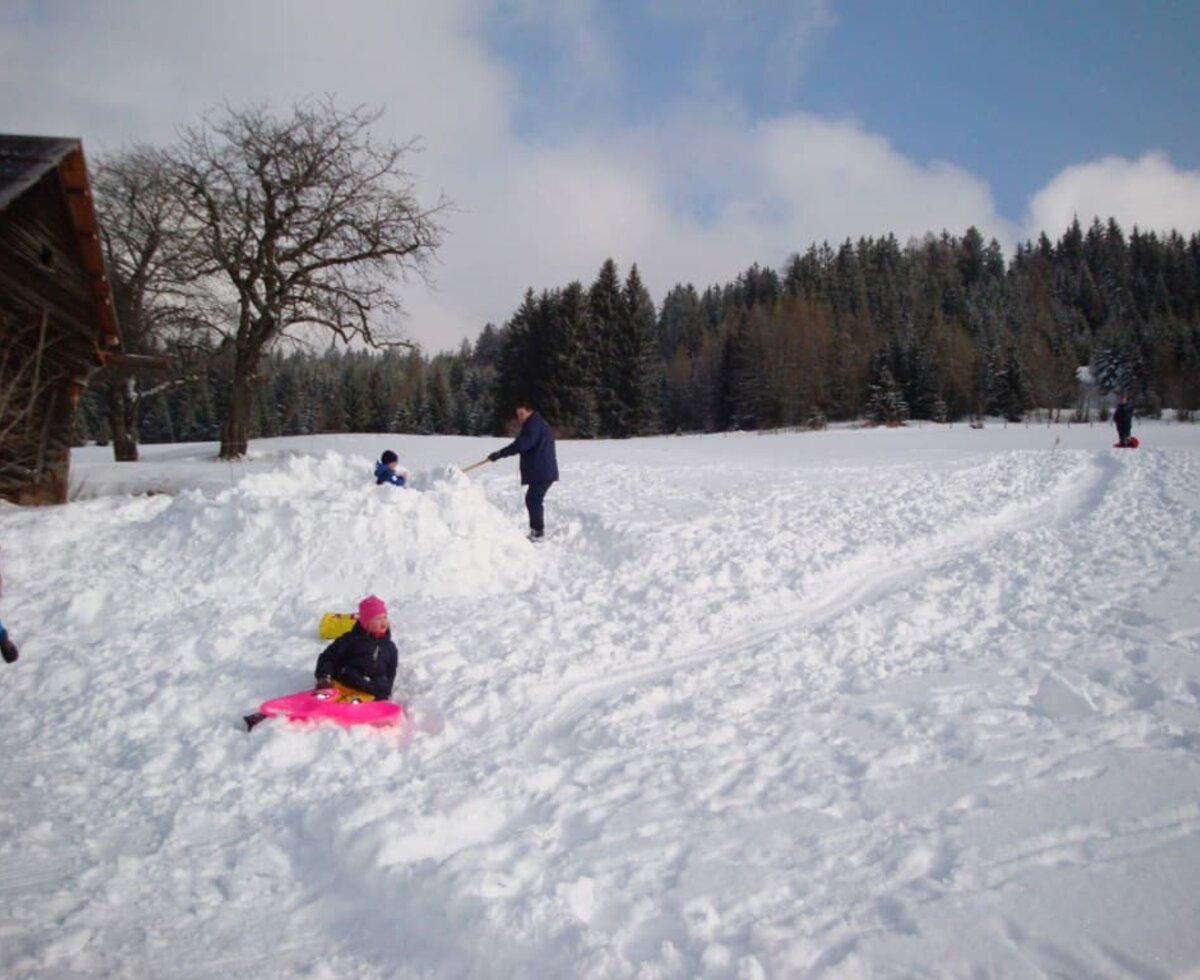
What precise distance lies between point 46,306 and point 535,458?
372 inches

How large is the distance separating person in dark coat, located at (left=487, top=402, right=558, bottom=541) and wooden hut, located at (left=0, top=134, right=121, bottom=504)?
7595mm

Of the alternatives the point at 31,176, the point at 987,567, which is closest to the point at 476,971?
the point at 987,567

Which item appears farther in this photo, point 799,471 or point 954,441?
point 954,441

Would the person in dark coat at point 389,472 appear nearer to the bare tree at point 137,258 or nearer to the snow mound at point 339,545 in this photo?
the snow mound at point 339,545

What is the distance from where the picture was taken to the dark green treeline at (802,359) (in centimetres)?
4841

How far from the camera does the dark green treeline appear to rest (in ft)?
159

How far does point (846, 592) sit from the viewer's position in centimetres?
839

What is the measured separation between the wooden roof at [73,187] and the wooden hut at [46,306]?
0.02 m

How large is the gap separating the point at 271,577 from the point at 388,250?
1562 cm

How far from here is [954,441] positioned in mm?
29016

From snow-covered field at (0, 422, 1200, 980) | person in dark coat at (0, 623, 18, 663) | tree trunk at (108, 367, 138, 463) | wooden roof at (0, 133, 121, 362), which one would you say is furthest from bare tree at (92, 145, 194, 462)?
person in dark coat at (0, 623, 18, 663)

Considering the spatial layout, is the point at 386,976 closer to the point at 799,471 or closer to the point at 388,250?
the point at 799,471

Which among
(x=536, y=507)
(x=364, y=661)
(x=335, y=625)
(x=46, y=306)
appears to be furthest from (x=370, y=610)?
(x=46, y=306)

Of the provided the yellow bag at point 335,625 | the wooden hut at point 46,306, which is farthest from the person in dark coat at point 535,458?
the wooden hut at point 46,306
